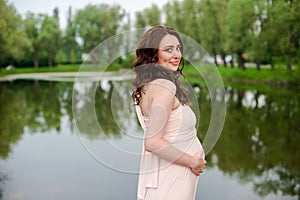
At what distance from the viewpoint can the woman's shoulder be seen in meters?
1.55

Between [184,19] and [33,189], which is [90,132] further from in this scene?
[184,19]

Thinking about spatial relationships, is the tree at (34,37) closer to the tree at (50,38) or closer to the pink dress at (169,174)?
the tree at (50,38)

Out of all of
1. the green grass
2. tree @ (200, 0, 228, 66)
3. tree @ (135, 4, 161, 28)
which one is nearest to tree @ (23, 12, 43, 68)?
tree @ (135, 4, 161, 28)

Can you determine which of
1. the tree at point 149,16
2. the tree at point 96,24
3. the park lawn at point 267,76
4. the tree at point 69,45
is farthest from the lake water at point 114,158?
the tree at point 69,45

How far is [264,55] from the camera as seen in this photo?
25.8 m

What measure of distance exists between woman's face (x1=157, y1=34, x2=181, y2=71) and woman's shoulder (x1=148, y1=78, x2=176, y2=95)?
0.07 metres

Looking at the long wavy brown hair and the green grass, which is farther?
the green grass

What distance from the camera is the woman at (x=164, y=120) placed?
1.55 metres

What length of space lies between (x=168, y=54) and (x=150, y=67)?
0.25 feet

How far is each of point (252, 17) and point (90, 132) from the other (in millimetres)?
26594

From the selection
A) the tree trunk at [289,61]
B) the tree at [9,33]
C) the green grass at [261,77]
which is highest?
the tree at [9,33]

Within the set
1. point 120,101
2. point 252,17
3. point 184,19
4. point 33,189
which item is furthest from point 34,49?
point 120,101

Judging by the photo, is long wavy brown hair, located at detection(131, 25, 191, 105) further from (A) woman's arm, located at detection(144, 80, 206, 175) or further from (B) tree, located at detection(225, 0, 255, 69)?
(B) tree, located at detection(225, 0, 255, 69)

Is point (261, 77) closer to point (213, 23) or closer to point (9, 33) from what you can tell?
point (213, 23)
